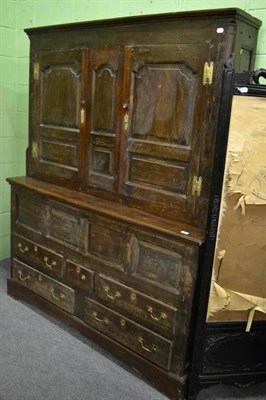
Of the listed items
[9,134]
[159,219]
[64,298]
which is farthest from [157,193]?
[9,134]

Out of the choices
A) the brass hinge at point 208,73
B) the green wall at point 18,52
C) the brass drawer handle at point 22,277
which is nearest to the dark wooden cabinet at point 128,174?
the brass hinge at point 208,73

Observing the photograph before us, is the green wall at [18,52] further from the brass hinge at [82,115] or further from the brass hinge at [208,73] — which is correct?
the brass hinge at [208,73]

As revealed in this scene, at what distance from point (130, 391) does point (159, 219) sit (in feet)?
3.05

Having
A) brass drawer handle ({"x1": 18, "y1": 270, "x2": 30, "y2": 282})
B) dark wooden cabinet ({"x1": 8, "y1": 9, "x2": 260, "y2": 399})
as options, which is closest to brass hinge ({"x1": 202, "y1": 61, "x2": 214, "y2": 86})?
dark wooden cabinet ({"x1": 8, "y1": 9, "x2": 260, "y2": 399})

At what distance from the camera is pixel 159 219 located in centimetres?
195

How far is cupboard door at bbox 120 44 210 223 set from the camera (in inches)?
68.8

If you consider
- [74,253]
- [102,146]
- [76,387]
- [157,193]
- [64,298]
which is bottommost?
[76,387]

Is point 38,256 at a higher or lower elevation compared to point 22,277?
higher

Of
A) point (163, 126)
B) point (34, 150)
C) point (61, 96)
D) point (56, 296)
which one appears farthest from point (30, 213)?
point (163, 126)

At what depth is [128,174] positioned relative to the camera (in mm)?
2070

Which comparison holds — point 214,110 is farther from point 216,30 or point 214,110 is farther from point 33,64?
point 33,64

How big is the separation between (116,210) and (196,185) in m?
0.49

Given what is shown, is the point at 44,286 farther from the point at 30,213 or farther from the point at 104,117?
the point at 104,117

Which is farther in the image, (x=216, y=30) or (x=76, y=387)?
(x=76, y=387)
